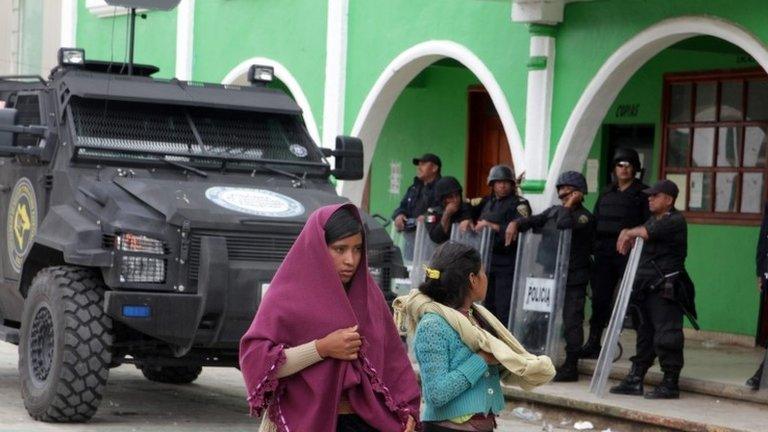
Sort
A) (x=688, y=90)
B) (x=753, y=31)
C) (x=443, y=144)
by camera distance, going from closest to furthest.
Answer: (x=753, y=31), (x=688, y=90), (x=443, y=144)

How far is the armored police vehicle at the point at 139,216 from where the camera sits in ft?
31.7

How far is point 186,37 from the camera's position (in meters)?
20.3

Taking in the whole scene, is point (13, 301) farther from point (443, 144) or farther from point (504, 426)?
point (443, 144)

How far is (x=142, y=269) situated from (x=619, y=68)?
525 centimetres

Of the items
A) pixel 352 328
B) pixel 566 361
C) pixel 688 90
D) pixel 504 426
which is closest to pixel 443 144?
pixel 688 90

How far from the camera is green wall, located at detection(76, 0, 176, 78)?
68.6ft

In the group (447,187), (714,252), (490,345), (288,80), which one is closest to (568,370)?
(447,187)

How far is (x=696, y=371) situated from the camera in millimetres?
12641

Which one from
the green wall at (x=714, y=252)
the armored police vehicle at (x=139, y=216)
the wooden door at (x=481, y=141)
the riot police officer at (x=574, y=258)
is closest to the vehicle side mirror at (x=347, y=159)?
the armored police vehicle at (x=139, y=216)

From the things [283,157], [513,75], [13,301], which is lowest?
[13,301]

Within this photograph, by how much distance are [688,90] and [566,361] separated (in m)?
3.90

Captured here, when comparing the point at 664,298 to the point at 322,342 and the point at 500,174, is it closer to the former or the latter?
the point at 500,174

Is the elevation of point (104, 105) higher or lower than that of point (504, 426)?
higher

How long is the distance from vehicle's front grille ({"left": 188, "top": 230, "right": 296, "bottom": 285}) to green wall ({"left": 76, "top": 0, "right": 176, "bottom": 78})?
35.0ft
